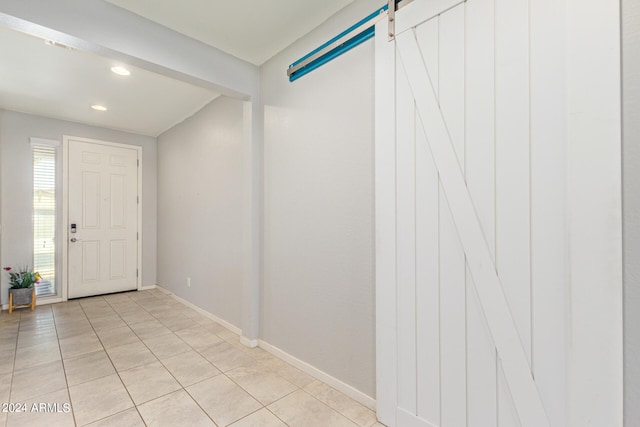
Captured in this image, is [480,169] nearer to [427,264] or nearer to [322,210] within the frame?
[427,264]

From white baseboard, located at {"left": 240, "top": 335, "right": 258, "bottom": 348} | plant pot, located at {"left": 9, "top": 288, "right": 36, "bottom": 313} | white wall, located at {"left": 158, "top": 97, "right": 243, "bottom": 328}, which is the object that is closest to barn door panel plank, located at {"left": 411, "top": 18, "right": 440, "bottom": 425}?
white baseboard, located at {"left": 240, "top": 335, "right": 258, "bottom": 348}

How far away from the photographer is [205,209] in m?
3.71

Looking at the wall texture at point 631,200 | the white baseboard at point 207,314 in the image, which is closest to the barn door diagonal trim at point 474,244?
the wall texture at point 631,200

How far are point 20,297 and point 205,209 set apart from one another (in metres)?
2.62

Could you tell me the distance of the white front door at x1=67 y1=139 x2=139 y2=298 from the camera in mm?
4375

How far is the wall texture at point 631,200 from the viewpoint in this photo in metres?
1.03

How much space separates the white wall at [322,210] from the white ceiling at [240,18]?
0.34 feet

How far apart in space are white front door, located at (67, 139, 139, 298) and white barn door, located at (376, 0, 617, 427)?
467 cm

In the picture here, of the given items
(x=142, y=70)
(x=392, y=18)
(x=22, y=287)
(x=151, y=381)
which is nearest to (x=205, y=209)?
(x=142, y=70)

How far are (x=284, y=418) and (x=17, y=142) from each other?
490 centimetres

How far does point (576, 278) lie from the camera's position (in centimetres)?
111

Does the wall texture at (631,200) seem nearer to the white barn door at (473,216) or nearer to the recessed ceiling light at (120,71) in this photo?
the white barn door at (473,216)

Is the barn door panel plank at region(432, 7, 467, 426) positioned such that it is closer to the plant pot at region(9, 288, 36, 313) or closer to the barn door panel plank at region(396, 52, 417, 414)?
the barn door panel plank at region(396, 52, 417, 414)

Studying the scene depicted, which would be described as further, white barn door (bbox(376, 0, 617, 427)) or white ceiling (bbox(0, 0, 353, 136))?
white ceiling (bbox(0, 0, 353, 136))
